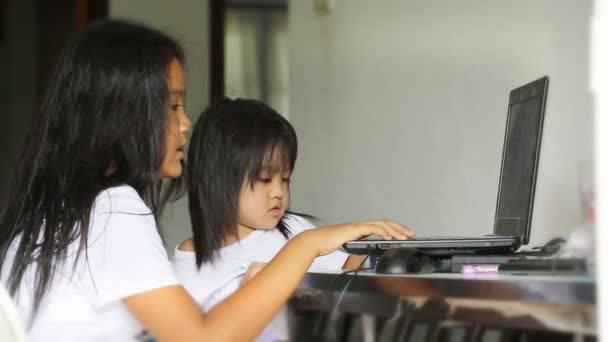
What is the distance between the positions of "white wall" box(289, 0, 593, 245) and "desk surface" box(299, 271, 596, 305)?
22 cm

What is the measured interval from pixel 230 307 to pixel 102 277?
0.51 ft

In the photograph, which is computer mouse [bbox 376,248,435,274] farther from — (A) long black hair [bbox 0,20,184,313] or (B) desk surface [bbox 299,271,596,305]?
(A) long black hair [bbox 0,20,184,313]

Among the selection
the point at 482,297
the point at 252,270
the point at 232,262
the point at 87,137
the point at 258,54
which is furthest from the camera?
the point at 258,54

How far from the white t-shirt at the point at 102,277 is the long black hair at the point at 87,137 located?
3cm

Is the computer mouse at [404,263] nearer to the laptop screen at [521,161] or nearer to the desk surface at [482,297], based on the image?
the desk surface at [482,297]

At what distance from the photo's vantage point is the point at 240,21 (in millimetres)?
4945

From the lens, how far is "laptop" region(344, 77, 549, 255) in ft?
3.88

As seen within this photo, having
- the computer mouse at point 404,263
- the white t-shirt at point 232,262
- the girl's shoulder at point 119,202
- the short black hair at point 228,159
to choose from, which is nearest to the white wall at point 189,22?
the short black hair at point 228,159

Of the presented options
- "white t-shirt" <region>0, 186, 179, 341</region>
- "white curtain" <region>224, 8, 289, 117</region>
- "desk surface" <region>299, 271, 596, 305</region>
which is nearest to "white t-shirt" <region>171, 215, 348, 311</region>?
"white t-shirt" <region>0, 186, 179, 341</region>

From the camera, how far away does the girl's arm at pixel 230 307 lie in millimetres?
1098

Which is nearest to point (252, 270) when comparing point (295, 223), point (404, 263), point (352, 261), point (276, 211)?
point (352, 261)

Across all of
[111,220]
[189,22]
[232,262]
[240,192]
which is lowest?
[232,262]

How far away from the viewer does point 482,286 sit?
854 mm

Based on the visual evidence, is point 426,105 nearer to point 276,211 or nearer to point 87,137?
point 276,211
